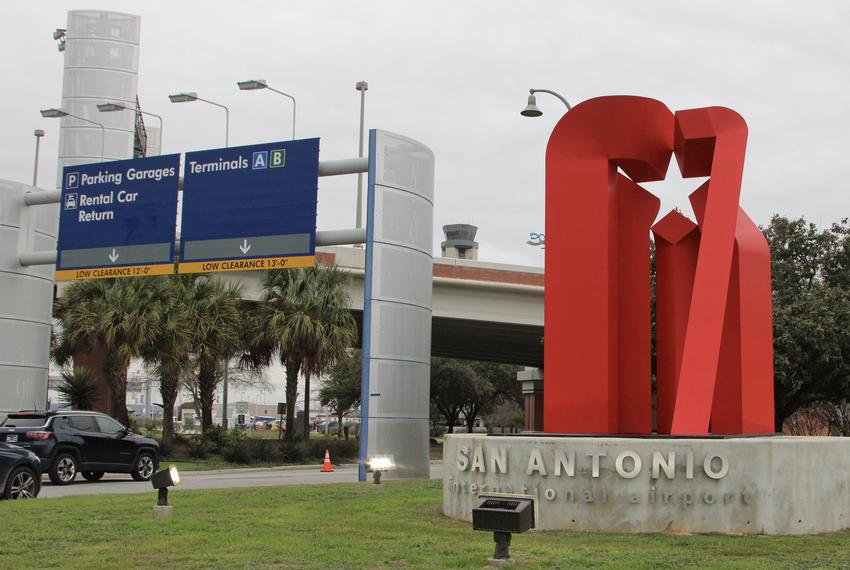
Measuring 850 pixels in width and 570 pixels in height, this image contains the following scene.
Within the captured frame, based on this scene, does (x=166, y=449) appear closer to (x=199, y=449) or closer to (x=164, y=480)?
(x=199, y=449)

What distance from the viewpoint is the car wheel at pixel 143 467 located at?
23.9 metres

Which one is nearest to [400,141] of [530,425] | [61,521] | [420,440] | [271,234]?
[271,234]

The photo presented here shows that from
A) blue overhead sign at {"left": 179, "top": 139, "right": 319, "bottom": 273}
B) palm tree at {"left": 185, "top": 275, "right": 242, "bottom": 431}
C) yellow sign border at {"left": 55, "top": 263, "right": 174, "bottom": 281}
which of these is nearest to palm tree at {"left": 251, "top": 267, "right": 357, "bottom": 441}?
palm tree at {"left": 185, "top": 275, "right": 242, "bottom": 431}

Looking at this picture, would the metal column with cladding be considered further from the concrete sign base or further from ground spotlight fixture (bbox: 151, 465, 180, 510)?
the concrete sign base

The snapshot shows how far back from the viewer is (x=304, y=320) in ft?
118

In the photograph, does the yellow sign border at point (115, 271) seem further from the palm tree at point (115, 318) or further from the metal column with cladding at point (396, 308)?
the palm tree at point (115, 318)

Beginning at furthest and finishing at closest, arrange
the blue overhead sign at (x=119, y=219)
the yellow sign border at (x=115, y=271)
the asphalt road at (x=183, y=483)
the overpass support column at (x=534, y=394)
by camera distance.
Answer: the overpass support column at (x=534, y=394), the blue overhead sign at (x=119, y=219), the yellow sign border at (x=115, y=271), the asphalt road at (x=183, y=483)

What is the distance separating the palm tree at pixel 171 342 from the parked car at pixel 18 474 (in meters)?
17.1

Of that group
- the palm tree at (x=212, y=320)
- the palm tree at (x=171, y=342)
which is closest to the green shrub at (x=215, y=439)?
the palm tree at (x=212, y=320)

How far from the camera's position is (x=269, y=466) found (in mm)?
34688

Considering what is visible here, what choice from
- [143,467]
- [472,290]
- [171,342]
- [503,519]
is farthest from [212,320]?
[503,519]

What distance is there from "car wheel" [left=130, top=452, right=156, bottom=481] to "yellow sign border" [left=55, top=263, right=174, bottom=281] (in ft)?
14.9

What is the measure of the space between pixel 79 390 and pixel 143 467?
43.1ft

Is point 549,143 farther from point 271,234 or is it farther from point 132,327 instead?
point 132,327
